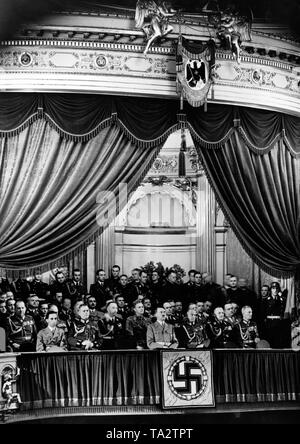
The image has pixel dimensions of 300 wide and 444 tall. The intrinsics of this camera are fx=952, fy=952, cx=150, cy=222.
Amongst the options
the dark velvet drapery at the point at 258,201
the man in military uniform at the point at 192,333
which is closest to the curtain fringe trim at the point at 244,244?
the dark velvet drapery at the point at 258,201

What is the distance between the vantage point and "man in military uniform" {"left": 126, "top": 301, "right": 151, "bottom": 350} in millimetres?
10672

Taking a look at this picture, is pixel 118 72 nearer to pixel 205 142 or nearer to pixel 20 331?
pixel 205 142

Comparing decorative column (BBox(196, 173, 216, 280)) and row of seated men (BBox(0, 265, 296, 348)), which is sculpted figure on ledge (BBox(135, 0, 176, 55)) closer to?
row of seated men (BBox(0, 265, 296, 348))

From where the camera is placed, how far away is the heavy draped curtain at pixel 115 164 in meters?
10.1

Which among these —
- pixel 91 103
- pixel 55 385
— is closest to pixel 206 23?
pixel 91 103

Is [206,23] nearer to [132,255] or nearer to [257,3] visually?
[257,3]

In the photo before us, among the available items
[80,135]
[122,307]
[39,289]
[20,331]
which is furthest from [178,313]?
[80,135]

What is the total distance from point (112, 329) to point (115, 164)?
1.84 metres

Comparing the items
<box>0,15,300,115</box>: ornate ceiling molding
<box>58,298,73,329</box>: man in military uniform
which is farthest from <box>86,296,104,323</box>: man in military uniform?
<box>0,15,300,115</box>: ornate ceiling molding

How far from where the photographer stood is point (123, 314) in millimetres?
11086

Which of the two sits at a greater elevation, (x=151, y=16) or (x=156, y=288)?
(x=151, y=16)

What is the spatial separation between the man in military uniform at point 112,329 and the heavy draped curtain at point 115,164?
954 millimetres

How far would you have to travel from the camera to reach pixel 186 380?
1019 centimetres

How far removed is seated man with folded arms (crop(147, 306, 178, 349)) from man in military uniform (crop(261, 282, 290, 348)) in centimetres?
130
